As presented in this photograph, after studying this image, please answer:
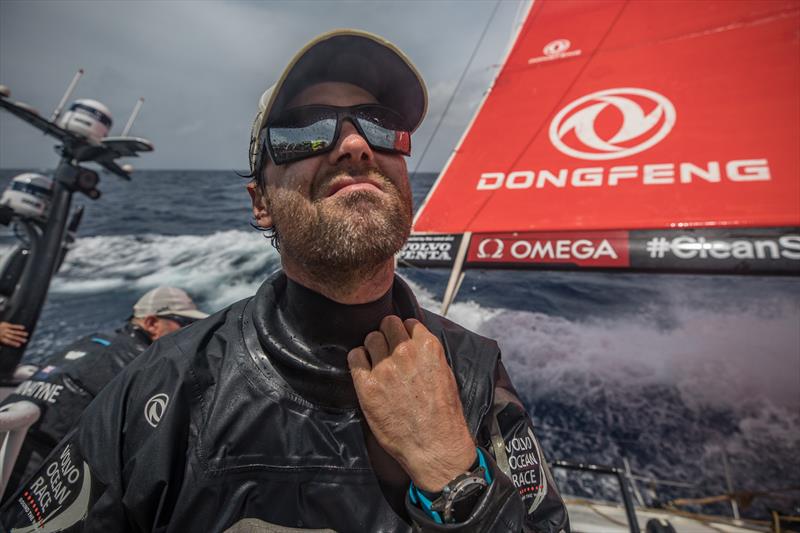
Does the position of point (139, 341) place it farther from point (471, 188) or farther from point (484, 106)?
point (484, 106)

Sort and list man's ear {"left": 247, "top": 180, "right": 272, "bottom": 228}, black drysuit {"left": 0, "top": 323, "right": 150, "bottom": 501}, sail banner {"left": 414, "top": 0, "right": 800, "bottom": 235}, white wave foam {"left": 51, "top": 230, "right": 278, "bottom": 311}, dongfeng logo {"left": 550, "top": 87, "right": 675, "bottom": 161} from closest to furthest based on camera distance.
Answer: man's ear {"left": 247, "top": 180, "right": 272, "bottom": 228}
black drysuit {"left": 0, "top": 323, "right": 150, "bottom": 501}
sail banner {"left": 414, "top": 0, "right": 800, "bottom": 235}
dongfeng logo {"left": 550, "top": 87, "right": 675, "bottom": 161}
white wave foam {"left": 51, "top": 230, "right": 278, "bottom": 311}

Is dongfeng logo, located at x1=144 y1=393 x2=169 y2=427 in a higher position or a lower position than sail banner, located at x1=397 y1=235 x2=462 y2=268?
lower

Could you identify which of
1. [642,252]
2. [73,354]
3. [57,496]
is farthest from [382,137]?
[73,354]

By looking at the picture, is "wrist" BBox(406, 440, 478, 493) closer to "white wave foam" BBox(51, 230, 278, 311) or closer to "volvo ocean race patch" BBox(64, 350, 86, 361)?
"volvo ocean race patch" BBox(64, 350, 86, 361)

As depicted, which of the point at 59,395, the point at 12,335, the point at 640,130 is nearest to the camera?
the point at 59,395

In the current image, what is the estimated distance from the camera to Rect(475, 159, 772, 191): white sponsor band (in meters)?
3.28

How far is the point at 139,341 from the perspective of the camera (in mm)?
2787

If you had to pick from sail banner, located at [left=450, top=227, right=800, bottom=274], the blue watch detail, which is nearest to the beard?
sail banner, located at [left=450, top=227, right=800, bottom=274]

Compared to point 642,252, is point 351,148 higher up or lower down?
lower down

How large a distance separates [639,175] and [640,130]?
0.76m

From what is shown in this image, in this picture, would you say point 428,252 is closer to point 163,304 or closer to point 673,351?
point 163,304

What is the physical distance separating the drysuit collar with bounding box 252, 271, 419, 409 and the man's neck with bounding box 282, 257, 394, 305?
0.02 m

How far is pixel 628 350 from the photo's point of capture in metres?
5.09

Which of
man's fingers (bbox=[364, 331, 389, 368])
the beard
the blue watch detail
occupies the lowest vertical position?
the blue watch detail
